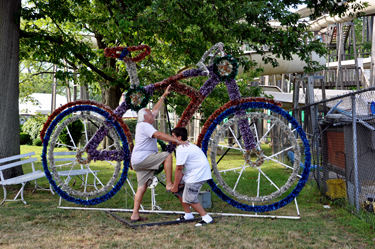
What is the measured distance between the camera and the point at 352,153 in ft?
17.4

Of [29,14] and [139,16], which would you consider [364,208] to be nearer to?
[139,16]

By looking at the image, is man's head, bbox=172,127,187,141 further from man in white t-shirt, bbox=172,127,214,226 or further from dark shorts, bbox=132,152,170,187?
dark shorts, bbox=132,152,170,187

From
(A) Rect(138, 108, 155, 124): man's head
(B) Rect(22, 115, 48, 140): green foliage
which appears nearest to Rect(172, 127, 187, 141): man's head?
(A) Rect(138, 108, 155, 124): man's head

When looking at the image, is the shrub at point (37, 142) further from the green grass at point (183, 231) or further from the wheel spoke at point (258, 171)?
the green grass at point (183, 231)

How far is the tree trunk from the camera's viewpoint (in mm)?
7156

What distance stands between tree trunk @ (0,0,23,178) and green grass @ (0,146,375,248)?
5.99 ft

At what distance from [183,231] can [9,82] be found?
17.1ft

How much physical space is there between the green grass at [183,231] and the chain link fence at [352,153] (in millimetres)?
273

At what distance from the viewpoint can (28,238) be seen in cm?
421

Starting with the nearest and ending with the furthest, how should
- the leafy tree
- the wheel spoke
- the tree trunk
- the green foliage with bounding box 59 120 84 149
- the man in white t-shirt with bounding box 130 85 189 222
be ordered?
the man in white t-shirt with bounding box 130 85 189 222 < the wheel spoke < the leafy tree < the tree trunk < the green foliage with bounding box 59 120 84 149

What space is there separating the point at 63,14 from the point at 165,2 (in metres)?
3.04

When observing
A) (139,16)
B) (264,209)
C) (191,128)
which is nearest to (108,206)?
(264,209)

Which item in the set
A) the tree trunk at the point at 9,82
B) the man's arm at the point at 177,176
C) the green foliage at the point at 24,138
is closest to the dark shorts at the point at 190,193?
the man's arm at the point at 177,176

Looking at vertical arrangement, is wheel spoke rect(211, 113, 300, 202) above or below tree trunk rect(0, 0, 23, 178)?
below
